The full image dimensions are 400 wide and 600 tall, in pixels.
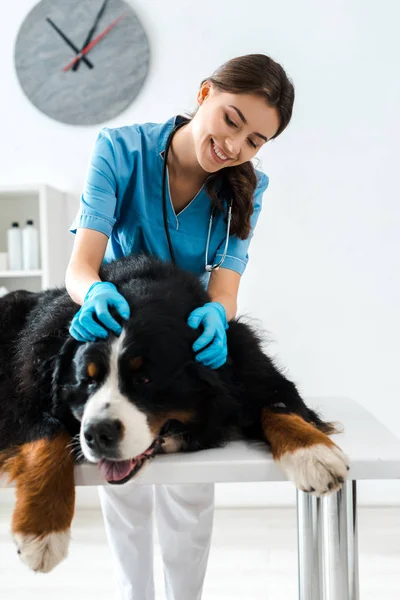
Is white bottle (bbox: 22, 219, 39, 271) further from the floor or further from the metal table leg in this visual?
the metal table leg

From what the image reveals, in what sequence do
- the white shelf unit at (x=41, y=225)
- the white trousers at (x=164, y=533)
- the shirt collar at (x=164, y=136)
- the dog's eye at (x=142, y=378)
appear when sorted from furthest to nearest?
the white shelf unit at (x=41, y=225) → the white trousers at (x=164, y=533) → the shirt collar at (x=164, y=136) → the dog's eye at (x=142, y=378)

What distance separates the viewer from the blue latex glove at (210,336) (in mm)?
1230

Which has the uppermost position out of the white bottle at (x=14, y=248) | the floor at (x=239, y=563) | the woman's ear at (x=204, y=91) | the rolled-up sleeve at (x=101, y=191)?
the woman's ear at (x=204, y=91)

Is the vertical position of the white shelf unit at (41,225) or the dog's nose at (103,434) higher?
the white shelf unit at (41,225)

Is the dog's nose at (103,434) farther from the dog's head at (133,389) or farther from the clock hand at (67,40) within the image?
the clock hand at (67,40)

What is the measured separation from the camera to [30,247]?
3.15m

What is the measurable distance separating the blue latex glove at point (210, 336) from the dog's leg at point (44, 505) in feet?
0.97

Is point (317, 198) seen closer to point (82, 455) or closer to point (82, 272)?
point (82, 272)

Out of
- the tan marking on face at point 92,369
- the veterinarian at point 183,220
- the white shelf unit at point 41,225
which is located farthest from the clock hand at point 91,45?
the tan marking on face at point 92,369

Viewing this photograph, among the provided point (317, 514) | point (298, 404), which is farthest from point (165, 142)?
point (317, 514)

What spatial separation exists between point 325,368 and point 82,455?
2180 millimetres

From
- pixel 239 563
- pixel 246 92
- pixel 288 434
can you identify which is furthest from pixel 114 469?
pixel 239 563

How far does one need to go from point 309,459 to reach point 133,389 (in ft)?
1.06

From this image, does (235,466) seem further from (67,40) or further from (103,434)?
(67,40)
